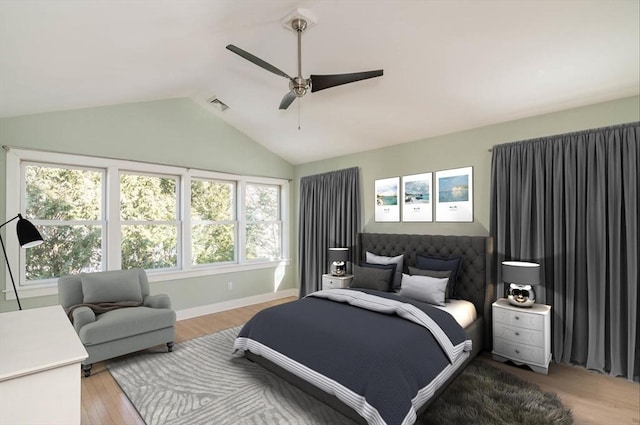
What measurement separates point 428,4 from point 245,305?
493 cm

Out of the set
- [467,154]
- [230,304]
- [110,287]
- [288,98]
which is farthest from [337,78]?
[230,304]

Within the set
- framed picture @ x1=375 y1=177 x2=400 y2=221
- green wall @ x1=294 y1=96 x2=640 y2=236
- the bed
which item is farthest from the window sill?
framed picture @ x1=375 y1=177 x2=400 y2=221

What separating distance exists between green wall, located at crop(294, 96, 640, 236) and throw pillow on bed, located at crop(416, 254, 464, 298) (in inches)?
17.1

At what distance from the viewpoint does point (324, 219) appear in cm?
541

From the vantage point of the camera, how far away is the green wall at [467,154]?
299cm

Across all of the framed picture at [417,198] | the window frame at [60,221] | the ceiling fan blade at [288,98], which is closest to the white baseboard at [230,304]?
the window frame at [60,221]

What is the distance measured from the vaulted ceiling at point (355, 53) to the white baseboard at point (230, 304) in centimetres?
314

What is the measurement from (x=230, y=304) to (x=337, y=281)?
6.37ft

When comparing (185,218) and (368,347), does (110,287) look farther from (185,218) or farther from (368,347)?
(368,347)

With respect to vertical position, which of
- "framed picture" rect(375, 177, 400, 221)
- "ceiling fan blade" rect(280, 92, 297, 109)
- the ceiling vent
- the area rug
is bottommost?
the area rug

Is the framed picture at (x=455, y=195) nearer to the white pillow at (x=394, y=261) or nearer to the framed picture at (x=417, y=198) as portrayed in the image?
the framed picture at (x=417, y=198)

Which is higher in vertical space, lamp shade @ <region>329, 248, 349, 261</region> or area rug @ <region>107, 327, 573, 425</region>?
lamp shade @ <region>329, 248, 349, 261</region>

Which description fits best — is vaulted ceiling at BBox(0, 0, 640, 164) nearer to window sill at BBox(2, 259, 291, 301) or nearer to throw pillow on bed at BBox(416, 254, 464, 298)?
throw pillow on bed at BBox(416, 254, 464, 298)

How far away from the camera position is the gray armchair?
116 inches
